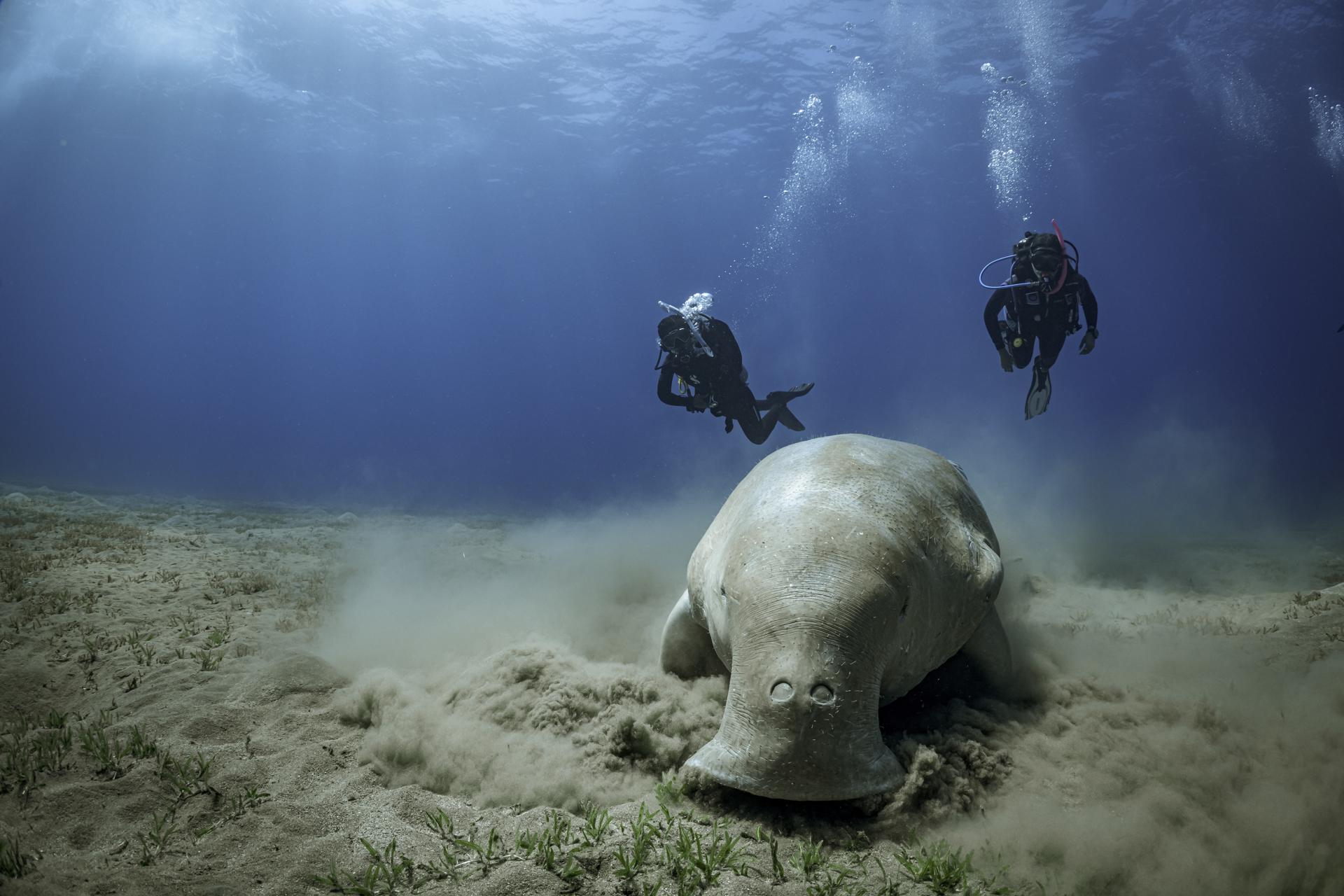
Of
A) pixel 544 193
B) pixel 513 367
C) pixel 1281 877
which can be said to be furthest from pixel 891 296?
pixel 1281 877

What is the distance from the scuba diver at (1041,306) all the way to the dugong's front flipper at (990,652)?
680cm

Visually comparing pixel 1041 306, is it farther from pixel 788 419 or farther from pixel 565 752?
pixel 565 752

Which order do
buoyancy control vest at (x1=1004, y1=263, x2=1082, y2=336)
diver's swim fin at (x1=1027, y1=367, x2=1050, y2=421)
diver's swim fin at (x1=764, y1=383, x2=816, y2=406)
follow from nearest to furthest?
buoyancy control vest at (x1=1004, y1=263, x2=1082, y2=336) → diver's swim fin at (x1=1027, y1=367, x2=1050, y2=421) → diver's swim fin at (x1=764, y1=383, x2=816, y2=406)

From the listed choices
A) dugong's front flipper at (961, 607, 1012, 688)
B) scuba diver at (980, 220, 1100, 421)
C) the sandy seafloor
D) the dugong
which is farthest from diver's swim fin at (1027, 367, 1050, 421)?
dugong's front flipper at (961, 607, 1012, 688)

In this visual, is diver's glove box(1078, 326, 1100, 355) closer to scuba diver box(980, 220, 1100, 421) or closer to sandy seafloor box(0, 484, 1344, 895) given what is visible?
scuba diver box(980, 220, 1100, 421)

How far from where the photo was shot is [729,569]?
3.03 meters

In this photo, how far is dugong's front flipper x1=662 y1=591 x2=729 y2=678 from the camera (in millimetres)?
3830

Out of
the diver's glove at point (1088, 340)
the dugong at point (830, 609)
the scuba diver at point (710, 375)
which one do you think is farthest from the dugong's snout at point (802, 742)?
the diver's glove at point (1088, 340)

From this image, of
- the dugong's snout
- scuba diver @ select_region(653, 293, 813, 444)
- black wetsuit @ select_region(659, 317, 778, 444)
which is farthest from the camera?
black wetsuit @ select_region(659, 317, 778, 444)

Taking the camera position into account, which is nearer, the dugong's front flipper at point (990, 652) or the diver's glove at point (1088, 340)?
the dugong's front flipper at point (990, 652)

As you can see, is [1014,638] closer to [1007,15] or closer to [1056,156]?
[1007,15]

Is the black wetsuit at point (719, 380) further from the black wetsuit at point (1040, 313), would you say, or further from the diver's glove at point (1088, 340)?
the diver's glove at point (1088, 340)

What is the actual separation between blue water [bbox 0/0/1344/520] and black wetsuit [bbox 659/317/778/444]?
10863 millimetres

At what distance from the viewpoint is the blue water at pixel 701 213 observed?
1175 inches
